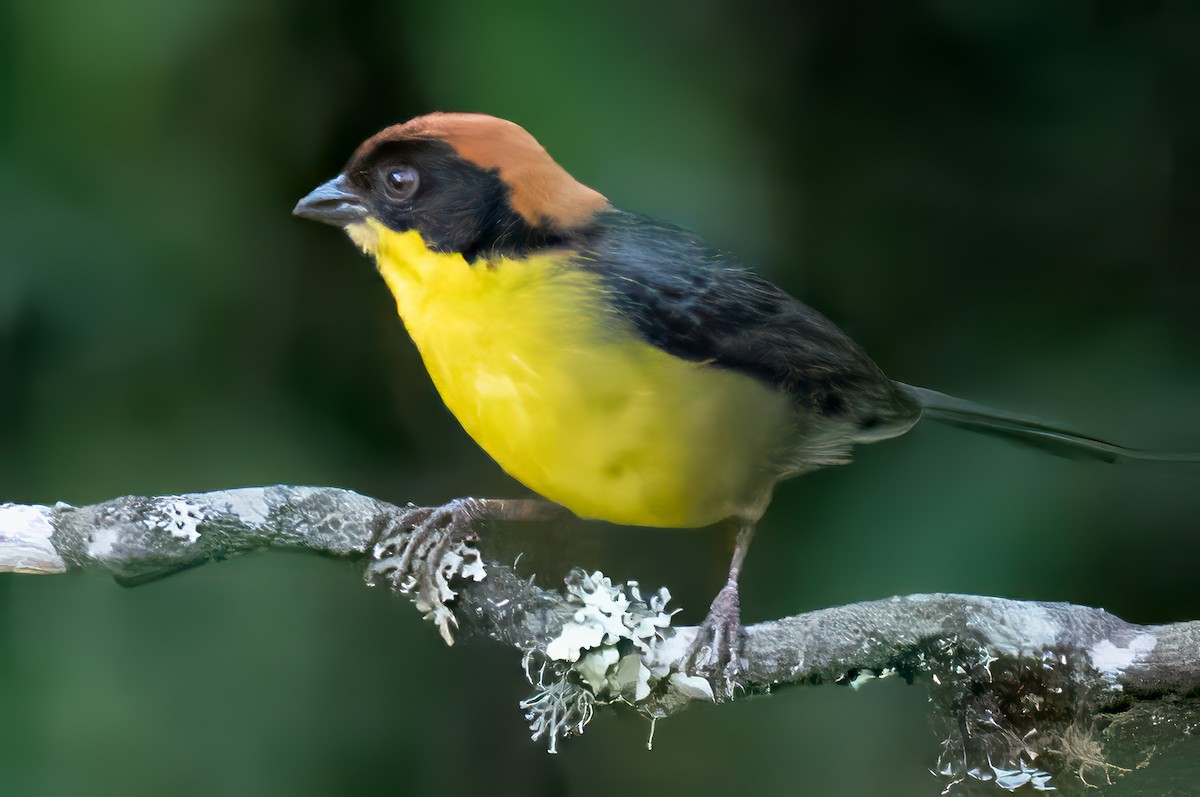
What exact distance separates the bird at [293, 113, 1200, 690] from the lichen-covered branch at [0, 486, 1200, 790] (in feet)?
0.42

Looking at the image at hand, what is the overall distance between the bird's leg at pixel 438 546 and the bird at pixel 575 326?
0.40 ft

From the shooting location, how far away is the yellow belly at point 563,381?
0.84 meters

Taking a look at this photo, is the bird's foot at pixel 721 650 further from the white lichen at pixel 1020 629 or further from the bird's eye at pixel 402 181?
the bird's eye at pixel 402 181

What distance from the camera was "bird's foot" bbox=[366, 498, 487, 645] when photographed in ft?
3.15

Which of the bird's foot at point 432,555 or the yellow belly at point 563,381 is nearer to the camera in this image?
the yellow belly at point 563,381

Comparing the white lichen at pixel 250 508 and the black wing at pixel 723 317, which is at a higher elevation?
the black wing at pixel 723 317

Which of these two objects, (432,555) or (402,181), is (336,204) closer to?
(402,181)

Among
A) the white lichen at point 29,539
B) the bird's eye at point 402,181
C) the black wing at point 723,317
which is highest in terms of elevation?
the bird's eye at point 402,181

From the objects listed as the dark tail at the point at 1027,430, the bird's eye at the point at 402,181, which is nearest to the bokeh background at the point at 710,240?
the dark tail at the point at 1027,430

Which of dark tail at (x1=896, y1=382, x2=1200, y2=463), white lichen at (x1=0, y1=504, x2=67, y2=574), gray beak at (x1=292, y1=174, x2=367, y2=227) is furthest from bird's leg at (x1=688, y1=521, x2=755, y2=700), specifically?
white lichen at (x1=0, y1=504, x2=67, y2=574)

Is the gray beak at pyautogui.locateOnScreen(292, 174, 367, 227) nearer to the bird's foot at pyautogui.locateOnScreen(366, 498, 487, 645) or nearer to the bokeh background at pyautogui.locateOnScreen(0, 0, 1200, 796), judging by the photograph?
the bokeh background at pyautogui.locateOnScreen(0, 0, 1200, 796)

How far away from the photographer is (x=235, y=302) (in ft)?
3.47

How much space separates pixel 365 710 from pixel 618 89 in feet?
2.25

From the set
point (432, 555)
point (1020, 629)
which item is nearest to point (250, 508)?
point (432, 555)
